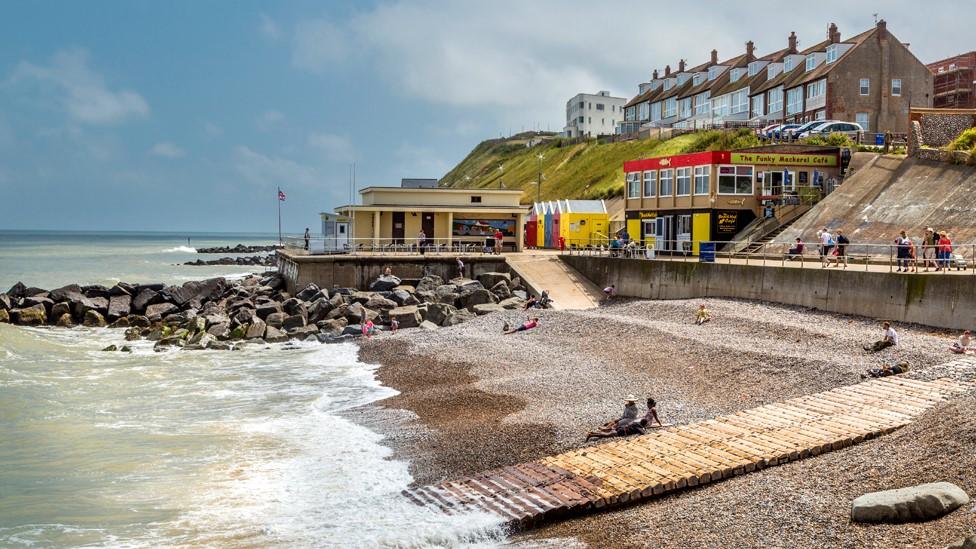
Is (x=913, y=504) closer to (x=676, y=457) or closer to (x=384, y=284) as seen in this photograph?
(x=676, y=457)

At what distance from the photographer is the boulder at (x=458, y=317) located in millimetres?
32281

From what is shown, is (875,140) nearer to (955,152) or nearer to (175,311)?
(955,152)

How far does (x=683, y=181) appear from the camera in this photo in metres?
39.4

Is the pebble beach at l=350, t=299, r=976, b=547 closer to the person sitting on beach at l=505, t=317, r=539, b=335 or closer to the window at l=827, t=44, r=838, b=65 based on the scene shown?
the person sitting on beach at l=505, t=317, r=539, b=335

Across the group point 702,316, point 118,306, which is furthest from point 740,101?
point 118,306

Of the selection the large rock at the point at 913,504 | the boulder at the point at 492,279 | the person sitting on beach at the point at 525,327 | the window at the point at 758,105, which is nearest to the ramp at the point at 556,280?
the boulder at the point at 492,279

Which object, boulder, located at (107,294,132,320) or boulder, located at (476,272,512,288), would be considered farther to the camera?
boulder, located at (107,294,132,320)

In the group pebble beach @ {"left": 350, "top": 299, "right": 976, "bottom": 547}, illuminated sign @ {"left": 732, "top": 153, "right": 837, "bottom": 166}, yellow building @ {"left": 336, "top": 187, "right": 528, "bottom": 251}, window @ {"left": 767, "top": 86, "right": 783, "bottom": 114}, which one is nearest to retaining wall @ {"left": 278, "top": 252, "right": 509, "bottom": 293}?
yellow building @ {"left": 336, "top": 187, "right": 528, "bottom": 251}

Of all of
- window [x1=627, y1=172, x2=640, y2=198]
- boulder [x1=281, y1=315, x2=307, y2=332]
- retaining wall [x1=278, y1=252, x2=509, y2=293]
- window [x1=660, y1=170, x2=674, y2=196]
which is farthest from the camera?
window [x1=627, y1=172, x2=640, y2=198]

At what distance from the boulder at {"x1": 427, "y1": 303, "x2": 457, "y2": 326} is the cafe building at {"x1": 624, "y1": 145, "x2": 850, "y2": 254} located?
10.5 metres

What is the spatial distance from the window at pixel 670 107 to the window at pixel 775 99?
19.6m

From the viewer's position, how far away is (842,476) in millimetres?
11195

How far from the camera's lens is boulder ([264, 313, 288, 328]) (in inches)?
1313

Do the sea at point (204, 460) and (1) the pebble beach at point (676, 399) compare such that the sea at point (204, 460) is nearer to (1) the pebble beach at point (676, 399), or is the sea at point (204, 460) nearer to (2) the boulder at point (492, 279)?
(1) the pebble beach at point (676, 399)
